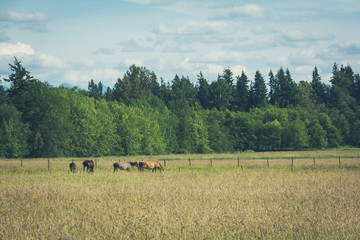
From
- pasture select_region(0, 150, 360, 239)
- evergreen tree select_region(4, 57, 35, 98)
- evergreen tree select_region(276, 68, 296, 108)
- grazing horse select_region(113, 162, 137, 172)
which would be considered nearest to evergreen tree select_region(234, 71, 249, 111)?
evergreen tree select_region(276, 68, 296, 108)

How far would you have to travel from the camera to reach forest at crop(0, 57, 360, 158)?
229ft

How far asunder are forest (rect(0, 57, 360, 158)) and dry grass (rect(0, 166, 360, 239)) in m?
50.3

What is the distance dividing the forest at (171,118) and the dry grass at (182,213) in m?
50.3

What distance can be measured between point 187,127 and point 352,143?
172 ft

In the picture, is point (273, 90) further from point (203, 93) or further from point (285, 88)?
point (203, 93)

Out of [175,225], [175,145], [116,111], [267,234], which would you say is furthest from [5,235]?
[175,145]

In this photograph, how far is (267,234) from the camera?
11.2m

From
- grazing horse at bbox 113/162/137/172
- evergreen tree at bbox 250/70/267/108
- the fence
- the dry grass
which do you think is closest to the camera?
the dry grass

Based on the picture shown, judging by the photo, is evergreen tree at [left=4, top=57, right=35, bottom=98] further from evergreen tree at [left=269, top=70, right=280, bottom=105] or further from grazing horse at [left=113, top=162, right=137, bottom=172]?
evergreen tree at [left=269, top=70, right=280, bottom=105]

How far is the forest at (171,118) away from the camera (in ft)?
229

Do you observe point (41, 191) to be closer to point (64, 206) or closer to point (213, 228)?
point (64, 206)

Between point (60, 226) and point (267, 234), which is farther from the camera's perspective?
point (60, 226)

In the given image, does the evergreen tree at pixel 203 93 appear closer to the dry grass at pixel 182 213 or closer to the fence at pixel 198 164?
the fence at pixel 198 164

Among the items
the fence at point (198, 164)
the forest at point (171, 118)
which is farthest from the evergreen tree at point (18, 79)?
the fence at point (198, 164)
